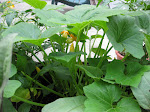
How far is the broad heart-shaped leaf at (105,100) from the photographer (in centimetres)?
32

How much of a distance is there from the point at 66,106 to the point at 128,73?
166 millimetres

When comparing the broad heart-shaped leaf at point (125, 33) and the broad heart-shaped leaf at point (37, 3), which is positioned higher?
the broad heart-shaped leaf at point (37, 3)

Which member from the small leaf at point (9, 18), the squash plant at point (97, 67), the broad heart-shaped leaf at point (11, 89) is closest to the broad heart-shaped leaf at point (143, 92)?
the squash plant at point (97, 67)

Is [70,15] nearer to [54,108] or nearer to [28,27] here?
[28,27]

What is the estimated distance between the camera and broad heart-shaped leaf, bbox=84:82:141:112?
321mm

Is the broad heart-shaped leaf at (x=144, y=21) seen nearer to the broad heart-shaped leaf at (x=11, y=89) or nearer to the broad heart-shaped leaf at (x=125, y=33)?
the broad heart-shaped leaf at (x=125, y=33)

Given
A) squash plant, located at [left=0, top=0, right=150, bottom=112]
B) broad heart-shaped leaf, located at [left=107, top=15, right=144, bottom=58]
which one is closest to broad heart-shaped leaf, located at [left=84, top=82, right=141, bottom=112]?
squash plant, located at [left=0, top=0, right=150, bottom=112]

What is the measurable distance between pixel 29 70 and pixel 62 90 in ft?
0.46

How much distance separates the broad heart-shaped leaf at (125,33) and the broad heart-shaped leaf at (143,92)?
0.25ft

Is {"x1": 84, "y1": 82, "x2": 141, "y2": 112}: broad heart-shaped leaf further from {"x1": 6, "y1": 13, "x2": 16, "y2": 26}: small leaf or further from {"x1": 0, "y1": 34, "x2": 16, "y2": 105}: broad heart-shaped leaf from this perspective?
{"x1": 6, "y1": 13, "x2": 16, "y2": 26}: small leaf

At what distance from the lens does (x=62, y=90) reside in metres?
0.57

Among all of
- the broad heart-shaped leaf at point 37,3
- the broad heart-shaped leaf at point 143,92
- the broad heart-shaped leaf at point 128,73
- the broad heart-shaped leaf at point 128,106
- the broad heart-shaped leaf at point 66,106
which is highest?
the broad heart-shaped leaf at point 37,3

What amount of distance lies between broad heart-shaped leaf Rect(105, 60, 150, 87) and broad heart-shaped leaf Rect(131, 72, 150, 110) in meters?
0.02

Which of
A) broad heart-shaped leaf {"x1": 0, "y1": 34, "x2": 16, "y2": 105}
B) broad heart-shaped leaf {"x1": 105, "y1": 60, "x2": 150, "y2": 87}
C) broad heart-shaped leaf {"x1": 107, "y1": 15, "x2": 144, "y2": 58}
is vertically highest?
broad heart-shaped leaf {"x1": 0, "y1": 34, "x2": 16, "y2": 105}
